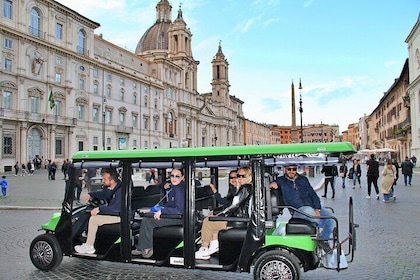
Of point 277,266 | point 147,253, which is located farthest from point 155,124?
point 277,266

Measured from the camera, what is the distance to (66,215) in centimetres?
683

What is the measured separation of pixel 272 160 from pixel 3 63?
143 ft

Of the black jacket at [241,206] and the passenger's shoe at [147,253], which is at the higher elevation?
the black jacket at [241,206]

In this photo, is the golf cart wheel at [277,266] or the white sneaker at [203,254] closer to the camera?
the golf cart wheel at [277,266]

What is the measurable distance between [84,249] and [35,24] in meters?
45.6

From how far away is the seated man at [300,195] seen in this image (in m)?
5.99

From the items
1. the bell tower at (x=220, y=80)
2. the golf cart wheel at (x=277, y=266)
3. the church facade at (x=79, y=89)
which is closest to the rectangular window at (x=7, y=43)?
the church facade at (x=79, y=89)

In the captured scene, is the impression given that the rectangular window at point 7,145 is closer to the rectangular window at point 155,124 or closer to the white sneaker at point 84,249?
the rectangular window at point 155,124

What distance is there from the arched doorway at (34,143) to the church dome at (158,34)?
48393mm

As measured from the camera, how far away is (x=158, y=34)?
3597 inches

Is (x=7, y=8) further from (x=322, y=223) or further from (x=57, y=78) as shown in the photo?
(x=322, y=223)

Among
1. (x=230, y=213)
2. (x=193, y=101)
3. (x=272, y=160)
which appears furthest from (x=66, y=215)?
(x=193, y=101)

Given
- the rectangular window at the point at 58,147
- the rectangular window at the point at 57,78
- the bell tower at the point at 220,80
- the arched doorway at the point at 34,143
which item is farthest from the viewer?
the bell tower at the point at 220,80

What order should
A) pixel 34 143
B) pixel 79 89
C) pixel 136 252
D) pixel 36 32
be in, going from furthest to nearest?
1. pixel 79 89
2. pixel 36 32
3. pixel 34 143
4. pixel 136 252
